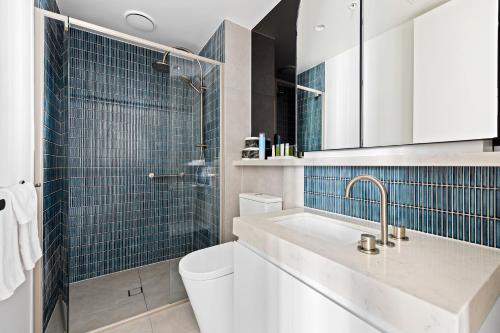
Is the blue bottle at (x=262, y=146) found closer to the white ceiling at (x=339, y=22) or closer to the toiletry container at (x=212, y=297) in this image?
the white ceiling at (x=339, y=22)

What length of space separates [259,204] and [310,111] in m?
0.77

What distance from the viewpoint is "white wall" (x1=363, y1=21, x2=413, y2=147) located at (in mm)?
993

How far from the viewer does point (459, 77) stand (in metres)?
0.84

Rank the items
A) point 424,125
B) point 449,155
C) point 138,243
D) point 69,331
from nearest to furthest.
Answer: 1. point 449,155
2. point 424,125
3. point 69,331
4. point 138,243

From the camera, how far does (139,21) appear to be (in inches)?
77.9

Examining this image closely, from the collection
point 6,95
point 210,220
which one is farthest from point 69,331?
point 6,95

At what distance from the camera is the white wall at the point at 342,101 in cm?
121

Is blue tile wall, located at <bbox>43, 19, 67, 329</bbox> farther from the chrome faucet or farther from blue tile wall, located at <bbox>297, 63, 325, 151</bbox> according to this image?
the chrome faucet

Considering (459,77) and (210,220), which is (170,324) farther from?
(459,77)

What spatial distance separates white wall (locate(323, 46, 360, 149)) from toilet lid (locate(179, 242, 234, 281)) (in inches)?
39.5

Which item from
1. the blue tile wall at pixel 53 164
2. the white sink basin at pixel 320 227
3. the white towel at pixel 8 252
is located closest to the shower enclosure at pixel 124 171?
the blue tile wall at pixel 53 164

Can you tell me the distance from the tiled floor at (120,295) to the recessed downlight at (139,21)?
2097 millimetres

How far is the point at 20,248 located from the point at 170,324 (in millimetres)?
1032

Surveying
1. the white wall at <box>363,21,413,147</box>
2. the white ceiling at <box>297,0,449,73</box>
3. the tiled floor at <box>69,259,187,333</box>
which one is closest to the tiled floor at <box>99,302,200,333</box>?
the tiled floor at <box>69,259,187,333</box>
